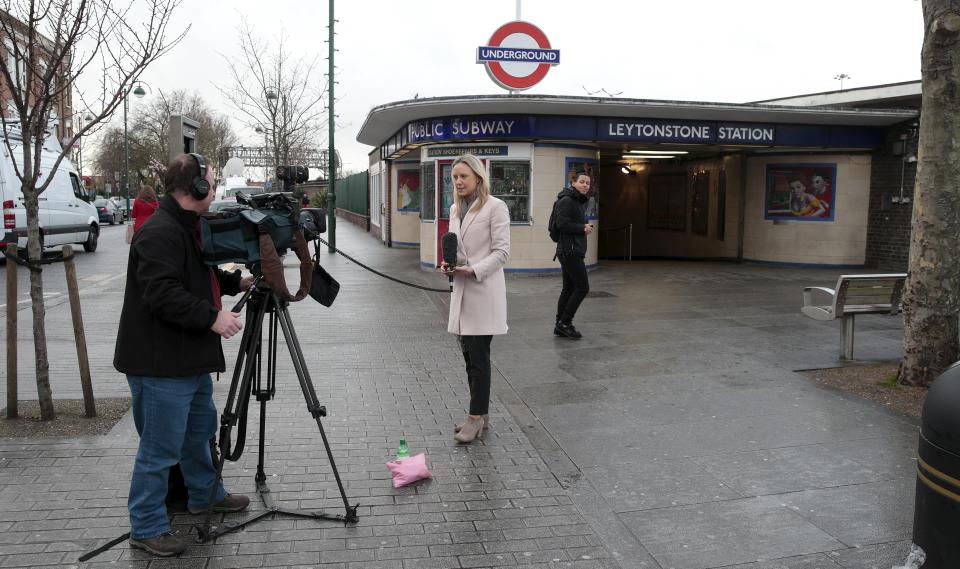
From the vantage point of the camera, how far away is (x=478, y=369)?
5297mm

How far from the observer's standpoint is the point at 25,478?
14.5 ft

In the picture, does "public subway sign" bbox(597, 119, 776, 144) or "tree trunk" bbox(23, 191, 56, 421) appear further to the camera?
"public subway sign" bbox(597, 119, 776, 144)

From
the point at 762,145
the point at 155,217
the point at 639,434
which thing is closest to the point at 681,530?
the point at 639,434

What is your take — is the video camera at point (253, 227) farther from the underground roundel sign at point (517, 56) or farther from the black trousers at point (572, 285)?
the underground roundel sign at point (517, 56)

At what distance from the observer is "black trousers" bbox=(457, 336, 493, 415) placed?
5.28 metres

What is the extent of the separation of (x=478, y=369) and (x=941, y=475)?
2966 mm

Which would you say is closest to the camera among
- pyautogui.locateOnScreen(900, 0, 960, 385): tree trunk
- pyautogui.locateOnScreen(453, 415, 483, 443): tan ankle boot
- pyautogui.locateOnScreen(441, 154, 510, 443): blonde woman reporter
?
pyautogui.locateOnScreen(441, 154, 510, 443): blonde woman reporter

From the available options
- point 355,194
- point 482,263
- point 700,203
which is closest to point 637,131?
point 700,203

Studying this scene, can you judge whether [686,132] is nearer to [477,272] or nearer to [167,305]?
[477,272]

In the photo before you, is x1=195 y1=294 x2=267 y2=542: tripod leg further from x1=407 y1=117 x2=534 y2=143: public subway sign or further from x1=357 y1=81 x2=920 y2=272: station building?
x1=407 y1=117 x2=534 y2=143: public subway sign

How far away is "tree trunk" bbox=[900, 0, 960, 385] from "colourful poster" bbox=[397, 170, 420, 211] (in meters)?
17.9

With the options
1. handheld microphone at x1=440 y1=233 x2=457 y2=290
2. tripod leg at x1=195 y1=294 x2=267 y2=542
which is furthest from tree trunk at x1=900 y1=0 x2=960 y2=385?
tripod leg at x1=195 y1=294 x2=267 y2=542

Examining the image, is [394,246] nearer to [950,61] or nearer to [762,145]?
[762,145]

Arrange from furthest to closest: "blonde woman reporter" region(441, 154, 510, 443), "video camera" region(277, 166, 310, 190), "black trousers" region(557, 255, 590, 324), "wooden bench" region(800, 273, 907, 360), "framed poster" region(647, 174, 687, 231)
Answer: "framed poster" region(647, 174, 687, 231), "black trousers" region(557, 255, 590, 324), "wooden bench" region(800, 273, 907, 360), "blonde woman reporter" region(441, 154, 510, 443), "video camera" region(277, 166, 310, 190)
